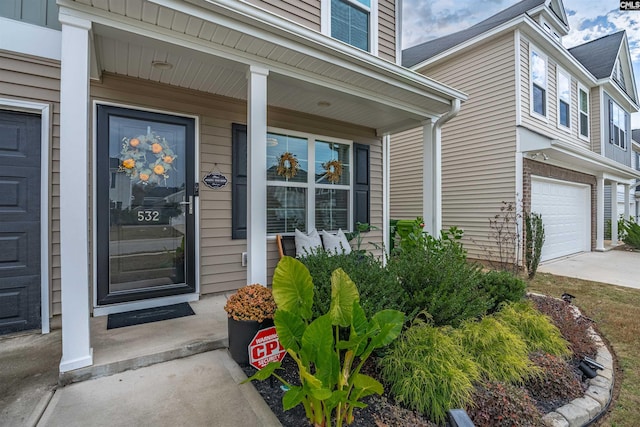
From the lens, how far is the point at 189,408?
1.82 metres

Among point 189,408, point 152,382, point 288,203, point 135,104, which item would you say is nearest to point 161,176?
point 135,104

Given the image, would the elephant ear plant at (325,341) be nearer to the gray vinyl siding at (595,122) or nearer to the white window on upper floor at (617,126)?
the gray vinyl siding at (595,122)

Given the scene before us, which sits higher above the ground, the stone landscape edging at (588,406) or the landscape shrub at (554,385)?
the landscape shrub at (554,385)

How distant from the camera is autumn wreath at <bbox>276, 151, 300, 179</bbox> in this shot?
430 centimetres

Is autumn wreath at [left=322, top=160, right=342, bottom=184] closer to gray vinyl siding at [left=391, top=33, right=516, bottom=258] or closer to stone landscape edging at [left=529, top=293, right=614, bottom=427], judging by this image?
stone landscape edging at [left=529, top=293, right=614, bottom=427]

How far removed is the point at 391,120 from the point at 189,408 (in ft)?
13.9

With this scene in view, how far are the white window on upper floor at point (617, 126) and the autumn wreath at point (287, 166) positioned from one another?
11.9 meters

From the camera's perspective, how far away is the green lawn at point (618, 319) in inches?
80.9

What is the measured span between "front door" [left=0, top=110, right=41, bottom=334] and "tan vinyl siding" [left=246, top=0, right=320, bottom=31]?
2957 millimetres

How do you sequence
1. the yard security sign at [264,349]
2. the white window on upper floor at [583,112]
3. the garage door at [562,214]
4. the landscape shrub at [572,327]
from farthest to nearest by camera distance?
1. the white window on upper floor at [583,112]
2. the garage door at [562,214]
3. the landscape shrub at [572,327]
4. the yard security sign at [264,349]

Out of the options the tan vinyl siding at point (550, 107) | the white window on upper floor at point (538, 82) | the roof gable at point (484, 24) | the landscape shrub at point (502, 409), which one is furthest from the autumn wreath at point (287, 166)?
the roof gable at point (484, 24)

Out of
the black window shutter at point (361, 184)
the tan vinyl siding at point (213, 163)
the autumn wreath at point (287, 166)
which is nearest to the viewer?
the tan vinyl siding at point (213, 163)

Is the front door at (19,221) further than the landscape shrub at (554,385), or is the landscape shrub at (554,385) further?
the front door at (19,221)

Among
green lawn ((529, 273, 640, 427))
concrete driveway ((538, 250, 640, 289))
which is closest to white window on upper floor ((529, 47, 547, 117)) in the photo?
concrete driveway ((538, 250, 640, 289))
